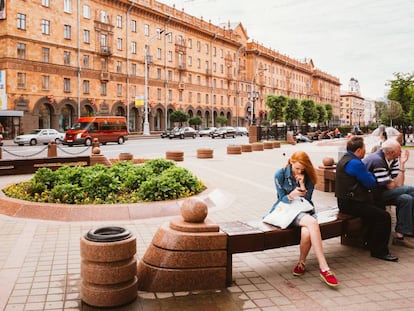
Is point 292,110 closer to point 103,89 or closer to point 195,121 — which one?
point 195,121

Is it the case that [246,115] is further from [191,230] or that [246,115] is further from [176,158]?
[191,230]

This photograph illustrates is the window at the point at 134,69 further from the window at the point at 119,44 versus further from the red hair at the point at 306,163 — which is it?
the red hair at the point at 306,163

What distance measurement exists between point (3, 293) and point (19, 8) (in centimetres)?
4338

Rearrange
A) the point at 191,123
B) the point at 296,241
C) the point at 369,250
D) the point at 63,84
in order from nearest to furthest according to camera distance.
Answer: the point at 296,241 → the point at 369,250 → the point at 63,84 → the point at 191,123

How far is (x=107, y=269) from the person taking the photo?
4.11 m

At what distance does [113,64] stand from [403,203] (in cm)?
4970

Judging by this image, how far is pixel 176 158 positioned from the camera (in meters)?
19.2

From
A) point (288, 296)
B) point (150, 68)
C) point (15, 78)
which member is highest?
point (150, 68)

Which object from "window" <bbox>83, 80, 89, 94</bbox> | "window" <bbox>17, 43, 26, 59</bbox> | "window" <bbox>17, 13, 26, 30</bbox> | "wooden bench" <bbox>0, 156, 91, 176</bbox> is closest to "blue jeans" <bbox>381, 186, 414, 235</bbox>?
"wooden bench" <bbox>0, 156, 91, 176</bbox>

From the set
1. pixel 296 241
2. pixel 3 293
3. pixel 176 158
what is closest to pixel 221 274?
pixel 296 241

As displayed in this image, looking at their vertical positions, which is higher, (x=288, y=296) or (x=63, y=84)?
(x=63, y=84)

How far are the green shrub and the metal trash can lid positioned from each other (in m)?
3.92

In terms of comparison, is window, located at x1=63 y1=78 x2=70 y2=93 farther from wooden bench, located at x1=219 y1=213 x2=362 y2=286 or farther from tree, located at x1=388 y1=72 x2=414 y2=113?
wooden bench, located at x1=219 y1=213 x2=362 y2=286

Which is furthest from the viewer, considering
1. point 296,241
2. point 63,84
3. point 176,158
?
point 63,84
